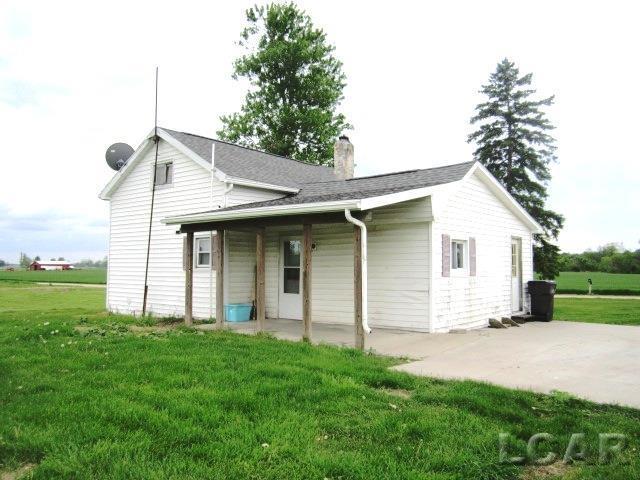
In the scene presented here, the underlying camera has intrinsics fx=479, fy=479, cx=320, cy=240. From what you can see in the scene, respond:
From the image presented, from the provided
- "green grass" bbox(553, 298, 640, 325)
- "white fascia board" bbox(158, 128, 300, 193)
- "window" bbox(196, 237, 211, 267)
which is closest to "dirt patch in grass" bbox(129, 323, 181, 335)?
"window" bbox(196, 237, 211, 267)

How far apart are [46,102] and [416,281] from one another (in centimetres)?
1255

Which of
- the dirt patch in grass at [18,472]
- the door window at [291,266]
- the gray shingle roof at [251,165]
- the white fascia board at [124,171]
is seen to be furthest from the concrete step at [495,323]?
the white fascia board at [124,171]

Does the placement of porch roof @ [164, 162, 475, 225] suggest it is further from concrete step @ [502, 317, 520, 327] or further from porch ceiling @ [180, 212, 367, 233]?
concrete step @ [502, 317, 520, 327]

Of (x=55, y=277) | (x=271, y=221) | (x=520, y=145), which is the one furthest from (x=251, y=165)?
(x=55, y=277)

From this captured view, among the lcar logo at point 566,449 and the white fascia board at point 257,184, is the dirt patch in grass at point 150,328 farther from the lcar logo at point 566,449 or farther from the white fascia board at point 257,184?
the lcar logo at point 566,449

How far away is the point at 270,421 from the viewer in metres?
4.18

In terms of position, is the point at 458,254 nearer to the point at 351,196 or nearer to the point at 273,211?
the point at 351,196

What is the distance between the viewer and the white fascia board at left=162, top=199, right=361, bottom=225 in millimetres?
8047

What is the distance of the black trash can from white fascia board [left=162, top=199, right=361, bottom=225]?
8.22m

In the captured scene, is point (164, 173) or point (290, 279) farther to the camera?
point (164, 173)

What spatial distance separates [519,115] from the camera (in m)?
25.5

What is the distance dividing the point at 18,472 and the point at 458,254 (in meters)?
9.94

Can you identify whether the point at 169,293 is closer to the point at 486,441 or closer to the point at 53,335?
the point at 53,335

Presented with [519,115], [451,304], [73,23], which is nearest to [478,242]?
[451,304]
